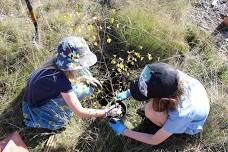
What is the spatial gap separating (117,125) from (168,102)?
18.8 inches

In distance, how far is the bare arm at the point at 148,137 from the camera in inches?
113

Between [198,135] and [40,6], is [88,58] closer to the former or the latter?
[198,135]

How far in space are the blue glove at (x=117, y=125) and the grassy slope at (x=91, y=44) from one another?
0.41ft

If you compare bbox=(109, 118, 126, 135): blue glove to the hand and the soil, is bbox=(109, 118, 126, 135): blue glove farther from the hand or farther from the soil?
the soil

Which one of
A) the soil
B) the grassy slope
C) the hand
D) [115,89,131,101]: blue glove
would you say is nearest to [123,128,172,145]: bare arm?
the grassy slope

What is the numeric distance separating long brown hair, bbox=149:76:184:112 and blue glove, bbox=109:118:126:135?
316mm

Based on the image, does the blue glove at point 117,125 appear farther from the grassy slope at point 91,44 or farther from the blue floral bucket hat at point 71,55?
the blue floral bucket hat at point 71,55

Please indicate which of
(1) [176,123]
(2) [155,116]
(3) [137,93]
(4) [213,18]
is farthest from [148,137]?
(4) [213,18]

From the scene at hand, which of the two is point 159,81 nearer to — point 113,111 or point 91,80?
point 113,111

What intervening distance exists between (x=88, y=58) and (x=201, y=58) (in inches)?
46.5

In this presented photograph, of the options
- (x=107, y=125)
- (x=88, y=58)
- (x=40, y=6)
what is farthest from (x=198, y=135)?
(x=40, y=6)

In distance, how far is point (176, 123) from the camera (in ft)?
9.04

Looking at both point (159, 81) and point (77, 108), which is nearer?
point (159, 81)

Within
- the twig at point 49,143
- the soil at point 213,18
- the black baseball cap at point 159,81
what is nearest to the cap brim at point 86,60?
the black baseball cap at point 159,81
